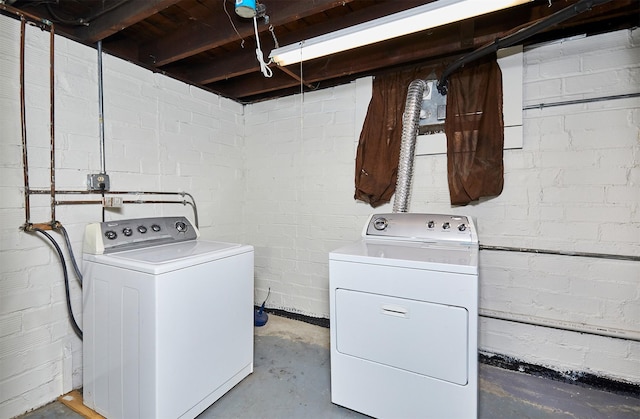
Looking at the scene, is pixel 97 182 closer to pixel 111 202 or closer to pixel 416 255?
pixel 111 202

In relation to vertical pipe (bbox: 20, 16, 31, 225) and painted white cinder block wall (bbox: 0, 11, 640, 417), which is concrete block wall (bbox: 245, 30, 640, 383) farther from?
vertical pipe (bbox: 20, 16, 31, 225)

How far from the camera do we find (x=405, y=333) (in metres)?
1.46

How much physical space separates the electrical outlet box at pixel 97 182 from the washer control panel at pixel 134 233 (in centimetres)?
29

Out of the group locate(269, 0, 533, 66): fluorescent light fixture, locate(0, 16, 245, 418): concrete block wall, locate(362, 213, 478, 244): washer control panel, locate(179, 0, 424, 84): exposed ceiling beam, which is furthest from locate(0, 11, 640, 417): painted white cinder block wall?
locate(269, 0, 533, 66): fluorescent light fixture

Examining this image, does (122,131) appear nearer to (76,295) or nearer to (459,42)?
(76,295)

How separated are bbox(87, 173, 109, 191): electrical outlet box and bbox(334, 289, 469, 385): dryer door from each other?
1658 millimetres

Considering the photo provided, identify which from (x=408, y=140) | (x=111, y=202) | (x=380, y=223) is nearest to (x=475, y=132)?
(x=408, y=140)

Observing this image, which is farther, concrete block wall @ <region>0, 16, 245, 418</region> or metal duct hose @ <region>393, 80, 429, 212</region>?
metal duct hose @ <region>393, 80, 429, 212</region>

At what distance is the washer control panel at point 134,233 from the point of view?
169cm

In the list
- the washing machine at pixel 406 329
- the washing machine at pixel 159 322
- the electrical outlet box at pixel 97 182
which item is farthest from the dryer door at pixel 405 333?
the electrical outlet box at pixel 97 182

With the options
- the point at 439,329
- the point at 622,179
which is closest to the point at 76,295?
the point at 439,329

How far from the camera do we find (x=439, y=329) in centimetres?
138

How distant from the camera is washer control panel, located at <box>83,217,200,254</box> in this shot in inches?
66.6

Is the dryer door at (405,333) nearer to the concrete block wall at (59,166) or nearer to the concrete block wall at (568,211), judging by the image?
the concrete block wall at (568,211)
